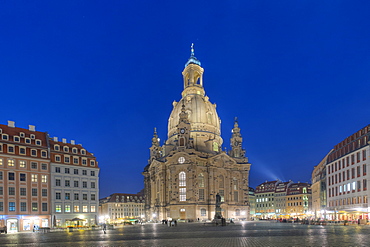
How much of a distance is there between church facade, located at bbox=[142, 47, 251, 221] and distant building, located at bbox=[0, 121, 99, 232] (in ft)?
137

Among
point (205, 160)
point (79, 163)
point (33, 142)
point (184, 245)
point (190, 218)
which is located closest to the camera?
point (184, 245)

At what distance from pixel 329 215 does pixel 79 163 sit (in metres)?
59.2

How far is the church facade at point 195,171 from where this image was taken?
424 ft

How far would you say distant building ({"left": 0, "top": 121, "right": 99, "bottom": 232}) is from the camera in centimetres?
7725

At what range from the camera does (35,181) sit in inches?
3238

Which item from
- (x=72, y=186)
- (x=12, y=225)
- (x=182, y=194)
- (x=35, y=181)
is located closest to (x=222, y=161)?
(x=182, y=194)

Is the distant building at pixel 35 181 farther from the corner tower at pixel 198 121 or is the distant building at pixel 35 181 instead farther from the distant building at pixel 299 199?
the distant building at pixel 299 199

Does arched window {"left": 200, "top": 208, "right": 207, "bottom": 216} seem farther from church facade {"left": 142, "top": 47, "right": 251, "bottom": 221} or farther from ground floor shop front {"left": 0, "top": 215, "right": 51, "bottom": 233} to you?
ground floor shop front {"left": 0, "top": 215, "right": 51, "bottom": 233}

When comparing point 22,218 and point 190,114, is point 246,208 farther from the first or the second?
point 22,218

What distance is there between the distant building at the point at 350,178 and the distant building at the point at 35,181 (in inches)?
2111

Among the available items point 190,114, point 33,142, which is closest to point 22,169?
point 33,142

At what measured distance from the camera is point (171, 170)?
431ft

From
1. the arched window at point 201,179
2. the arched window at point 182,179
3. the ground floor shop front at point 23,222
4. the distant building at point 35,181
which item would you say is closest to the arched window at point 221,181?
the arched window at point 201,179

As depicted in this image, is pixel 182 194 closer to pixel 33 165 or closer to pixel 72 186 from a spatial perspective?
pixel 72 186
